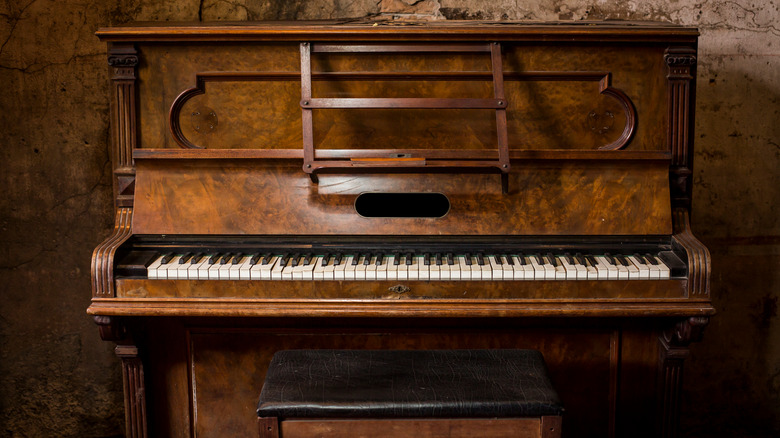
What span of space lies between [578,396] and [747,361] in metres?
1.44

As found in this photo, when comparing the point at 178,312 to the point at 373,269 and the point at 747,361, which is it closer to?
the point at 373,269

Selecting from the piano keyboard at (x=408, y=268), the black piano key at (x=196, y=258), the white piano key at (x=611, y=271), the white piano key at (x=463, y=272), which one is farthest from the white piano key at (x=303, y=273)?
the white piano key at (x=611, y=271)

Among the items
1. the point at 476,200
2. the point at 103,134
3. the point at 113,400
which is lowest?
the point at 113,400

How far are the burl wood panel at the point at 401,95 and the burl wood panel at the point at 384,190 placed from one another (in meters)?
0.19

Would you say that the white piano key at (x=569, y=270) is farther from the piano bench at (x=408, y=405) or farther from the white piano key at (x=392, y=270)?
the white piano key at (x=392, y=270)

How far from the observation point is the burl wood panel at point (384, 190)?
226cm

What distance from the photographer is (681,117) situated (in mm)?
2352

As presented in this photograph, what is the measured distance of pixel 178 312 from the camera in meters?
2.07

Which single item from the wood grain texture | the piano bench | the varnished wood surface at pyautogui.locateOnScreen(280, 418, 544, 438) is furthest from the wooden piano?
the varnished wood surface at pyautogui.locateOnScreen(280, 418, 544, 438)

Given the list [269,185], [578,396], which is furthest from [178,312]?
[578,396]

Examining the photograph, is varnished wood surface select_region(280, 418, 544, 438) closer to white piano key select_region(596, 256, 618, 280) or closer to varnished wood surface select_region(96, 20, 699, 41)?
white piano key select_region(596, 256, 618, 280)

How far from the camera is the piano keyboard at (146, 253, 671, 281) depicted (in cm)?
207

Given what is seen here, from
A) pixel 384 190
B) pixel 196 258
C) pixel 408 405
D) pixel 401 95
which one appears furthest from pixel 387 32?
pixel 408 405

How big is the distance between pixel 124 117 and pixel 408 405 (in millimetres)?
1670
